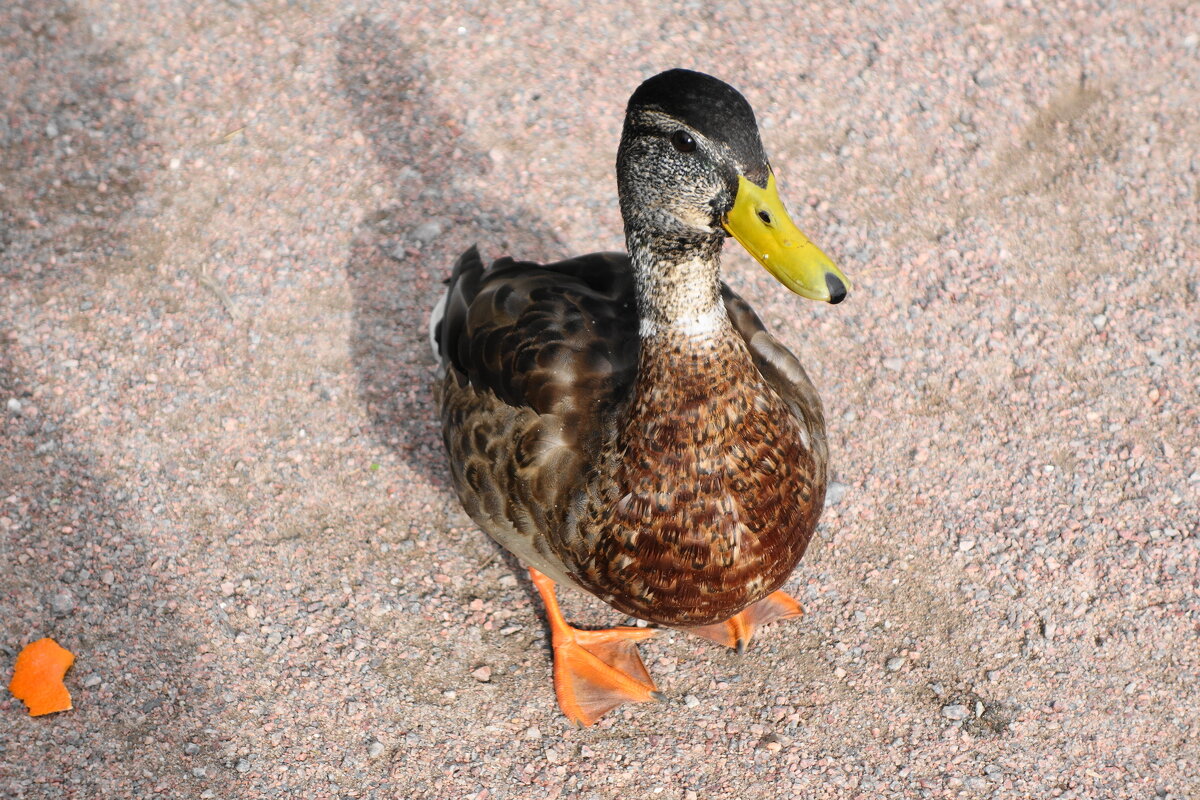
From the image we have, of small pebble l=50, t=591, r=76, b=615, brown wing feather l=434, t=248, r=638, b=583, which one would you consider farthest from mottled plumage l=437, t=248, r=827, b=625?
small pebble l=50, t=591, r=76, b=615

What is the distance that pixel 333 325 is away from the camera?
14.4 ft

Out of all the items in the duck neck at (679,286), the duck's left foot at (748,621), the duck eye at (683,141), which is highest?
the duck eye at (683,141)

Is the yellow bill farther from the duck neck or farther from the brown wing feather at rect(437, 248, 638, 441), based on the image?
the brown wing feather at rect(437, 248, 638, 441)

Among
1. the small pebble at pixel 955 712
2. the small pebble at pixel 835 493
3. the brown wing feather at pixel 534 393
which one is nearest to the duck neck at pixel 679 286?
the brown wing feather at pixel 534 393

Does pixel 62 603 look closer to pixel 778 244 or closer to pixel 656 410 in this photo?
pixel 656 410

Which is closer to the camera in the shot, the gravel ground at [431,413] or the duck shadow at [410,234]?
the gravel ground at [431,413]

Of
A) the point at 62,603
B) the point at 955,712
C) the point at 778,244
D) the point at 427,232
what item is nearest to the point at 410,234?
the point at 427,232

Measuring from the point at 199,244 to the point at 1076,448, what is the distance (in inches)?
138

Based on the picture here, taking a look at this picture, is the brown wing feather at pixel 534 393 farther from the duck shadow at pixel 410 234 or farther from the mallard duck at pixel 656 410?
the duck shadow at pixel 410 234

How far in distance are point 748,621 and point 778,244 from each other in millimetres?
1492

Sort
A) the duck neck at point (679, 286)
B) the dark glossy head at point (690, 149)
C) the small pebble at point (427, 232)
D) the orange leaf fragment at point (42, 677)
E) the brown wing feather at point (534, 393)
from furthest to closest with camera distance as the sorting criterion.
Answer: the small pebble at point (427, 232) < the orange leaf fragment at point (42, 677) < the brown wing feather at point (534, 393) < the duck neck at point (679, 286) < the dark glossy head at point (690, 149)

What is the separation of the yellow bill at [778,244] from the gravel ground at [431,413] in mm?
1508

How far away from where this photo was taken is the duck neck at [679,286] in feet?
8.93

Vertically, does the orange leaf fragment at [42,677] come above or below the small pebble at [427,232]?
below
